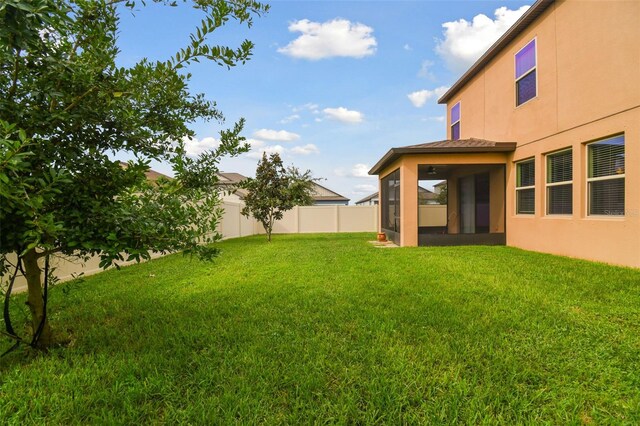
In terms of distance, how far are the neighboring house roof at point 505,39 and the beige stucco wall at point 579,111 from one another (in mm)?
135

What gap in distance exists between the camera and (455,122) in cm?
1304

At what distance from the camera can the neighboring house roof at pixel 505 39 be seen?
25.0ft

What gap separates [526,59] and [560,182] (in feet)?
11.1

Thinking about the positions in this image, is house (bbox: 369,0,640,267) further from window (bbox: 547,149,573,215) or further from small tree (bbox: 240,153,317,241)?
small tree (bbox: 240,153,317,241)

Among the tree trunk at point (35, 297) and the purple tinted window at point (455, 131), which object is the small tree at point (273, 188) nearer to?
the purple tinted window at point (455, 131)

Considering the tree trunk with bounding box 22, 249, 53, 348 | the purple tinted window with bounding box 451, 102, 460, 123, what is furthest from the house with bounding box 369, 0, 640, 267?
the tree trunk with bounding box 22, 249, 53, 348

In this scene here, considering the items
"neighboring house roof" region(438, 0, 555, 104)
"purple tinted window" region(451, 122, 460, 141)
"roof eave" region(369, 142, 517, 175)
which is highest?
"neighboring house roof" region(438, 0, 555, 104)

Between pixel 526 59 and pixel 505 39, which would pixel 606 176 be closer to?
pixel 526 59

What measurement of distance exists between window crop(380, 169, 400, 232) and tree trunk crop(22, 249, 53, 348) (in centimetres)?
894

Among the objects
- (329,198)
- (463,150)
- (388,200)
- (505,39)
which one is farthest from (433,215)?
(329,198)

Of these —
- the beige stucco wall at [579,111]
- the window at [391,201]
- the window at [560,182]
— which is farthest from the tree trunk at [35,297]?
the window at [391,201]

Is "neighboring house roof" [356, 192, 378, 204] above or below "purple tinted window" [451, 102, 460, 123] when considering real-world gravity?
below

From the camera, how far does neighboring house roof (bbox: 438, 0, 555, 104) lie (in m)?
7.61

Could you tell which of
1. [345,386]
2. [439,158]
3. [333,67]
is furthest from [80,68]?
[439,158]
